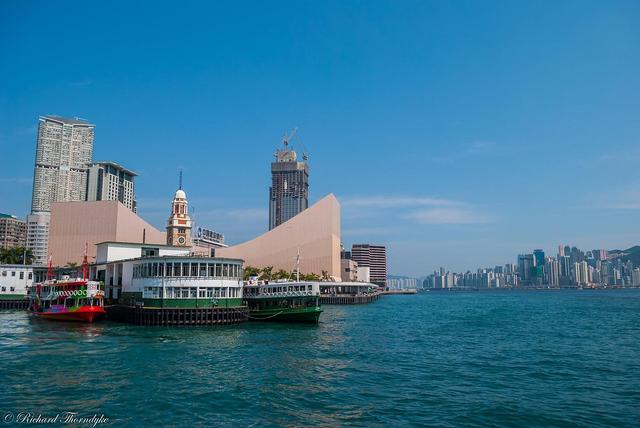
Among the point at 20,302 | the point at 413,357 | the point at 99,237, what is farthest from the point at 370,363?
the point at 99,237

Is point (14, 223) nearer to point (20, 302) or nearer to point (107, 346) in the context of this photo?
point (20, 302)

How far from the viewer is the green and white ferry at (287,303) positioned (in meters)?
48.8

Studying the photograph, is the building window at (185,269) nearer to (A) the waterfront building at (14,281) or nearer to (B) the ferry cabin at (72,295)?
(B) the ferry cabin at (72,295)

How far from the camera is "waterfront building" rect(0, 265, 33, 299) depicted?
7119 centimetres

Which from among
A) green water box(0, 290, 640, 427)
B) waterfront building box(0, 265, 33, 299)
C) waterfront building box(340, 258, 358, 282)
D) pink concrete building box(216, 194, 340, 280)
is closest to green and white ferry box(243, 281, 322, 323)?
green water box(0, 290, 640, 427)

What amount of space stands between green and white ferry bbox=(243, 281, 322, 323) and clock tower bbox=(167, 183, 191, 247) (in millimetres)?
47516

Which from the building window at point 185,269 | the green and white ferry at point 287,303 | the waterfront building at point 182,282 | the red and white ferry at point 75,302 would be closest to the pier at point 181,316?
the waterfront building at point 182,282

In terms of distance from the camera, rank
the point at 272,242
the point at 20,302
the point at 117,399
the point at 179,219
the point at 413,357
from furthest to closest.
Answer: the point at 272,242 < the point at 179,219 < the point at 20,302 < the point at 413,357 < the point at 117,399

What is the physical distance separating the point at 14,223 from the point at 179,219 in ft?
417

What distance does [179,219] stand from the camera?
9894 centimetres

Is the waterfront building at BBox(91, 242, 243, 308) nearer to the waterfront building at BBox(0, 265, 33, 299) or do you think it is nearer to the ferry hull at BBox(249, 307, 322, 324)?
the ferry hull at BBox(249, 307, 322, 324)

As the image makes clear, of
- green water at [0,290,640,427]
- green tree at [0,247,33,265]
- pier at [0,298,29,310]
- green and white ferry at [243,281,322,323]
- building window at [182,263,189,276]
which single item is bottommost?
green water at [0,290,640,427]

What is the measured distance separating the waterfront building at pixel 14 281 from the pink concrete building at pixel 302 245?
50.3m

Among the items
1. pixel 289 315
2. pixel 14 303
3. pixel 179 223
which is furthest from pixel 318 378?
Result: pixel 179 223
